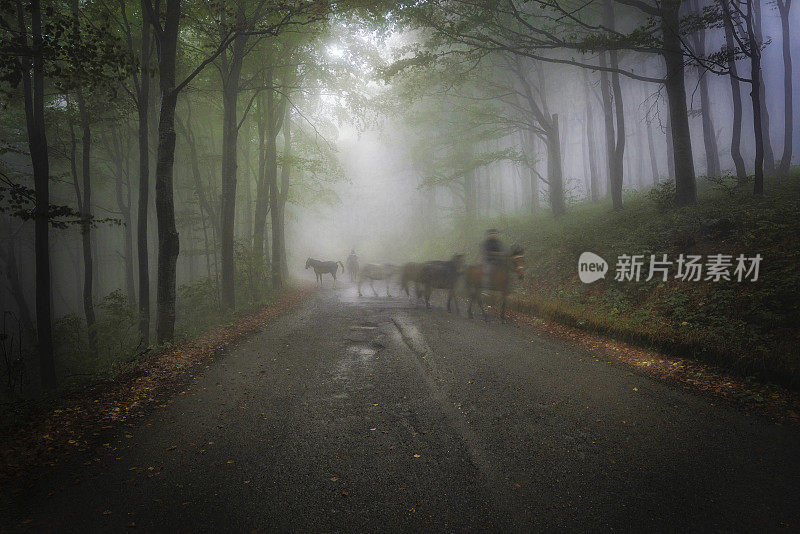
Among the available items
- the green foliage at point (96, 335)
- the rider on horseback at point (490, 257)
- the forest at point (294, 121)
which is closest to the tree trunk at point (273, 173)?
the forest at point (294, 121)

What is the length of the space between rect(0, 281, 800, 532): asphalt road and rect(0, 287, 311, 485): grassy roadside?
1.34 ft

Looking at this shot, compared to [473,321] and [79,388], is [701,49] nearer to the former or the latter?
[473,321]

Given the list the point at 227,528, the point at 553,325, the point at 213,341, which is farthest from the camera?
the point at 553,325

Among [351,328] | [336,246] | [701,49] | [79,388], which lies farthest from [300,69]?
[336,246]

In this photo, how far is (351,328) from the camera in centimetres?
902

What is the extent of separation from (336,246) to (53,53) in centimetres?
5215

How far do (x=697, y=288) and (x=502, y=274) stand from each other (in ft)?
14.5

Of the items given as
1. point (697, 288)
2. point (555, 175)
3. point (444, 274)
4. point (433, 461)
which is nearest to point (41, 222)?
point (433, 461)

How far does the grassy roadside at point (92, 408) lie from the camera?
362 cm

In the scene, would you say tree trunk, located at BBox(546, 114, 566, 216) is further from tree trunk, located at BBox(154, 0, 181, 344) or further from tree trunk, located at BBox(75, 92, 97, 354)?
tree trunk, located at BBox(75, 92, 97, 354)

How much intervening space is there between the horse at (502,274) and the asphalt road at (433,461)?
3.91 m

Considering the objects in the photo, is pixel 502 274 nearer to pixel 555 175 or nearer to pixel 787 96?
pixel 555 175

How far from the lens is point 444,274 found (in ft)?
38.6

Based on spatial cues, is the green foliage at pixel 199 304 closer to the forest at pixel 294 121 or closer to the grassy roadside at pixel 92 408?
the forest at pixel 294 121
